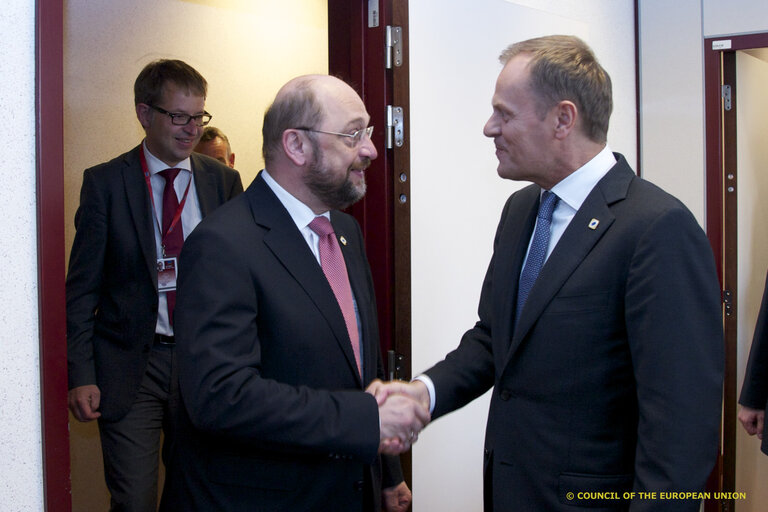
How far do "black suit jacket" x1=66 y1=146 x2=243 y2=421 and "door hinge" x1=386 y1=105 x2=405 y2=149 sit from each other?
34.1 inches

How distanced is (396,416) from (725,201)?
8.93ft

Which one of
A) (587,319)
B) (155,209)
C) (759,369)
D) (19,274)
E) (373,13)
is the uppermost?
(373,13)

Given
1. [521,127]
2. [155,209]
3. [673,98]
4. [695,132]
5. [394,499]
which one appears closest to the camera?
[521,127]

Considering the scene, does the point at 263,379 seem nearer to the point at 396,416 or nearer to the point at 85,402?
the point at 396,416

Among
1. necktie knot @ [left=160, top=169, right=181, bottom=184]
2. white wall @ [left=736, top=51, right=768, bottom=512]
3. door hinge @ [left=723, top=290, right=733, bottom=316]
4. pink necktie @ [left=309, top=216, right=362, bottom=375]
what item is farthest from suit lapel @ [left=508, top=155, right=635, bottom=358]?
white wall @ [left=736, top=51, right=768, bottom=512]

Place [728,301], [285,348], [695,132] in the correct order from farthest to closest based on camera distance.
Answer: [695,132]
[728,301]
[285,348]

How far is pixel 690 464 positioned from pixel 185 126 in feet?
6.72

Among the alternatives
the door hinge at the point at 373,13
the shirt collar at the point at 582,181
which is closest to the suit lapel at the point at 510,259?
the shirt collar at the point at 582,181

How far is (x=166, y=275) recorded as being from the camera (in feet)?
8.47

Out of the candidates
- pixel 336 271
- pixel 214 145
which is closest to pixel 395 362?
pixel 336 271

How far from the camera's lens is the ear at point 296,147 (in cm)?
178

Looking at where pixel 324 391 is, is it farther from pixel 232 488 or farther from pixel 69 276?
pixel 69 276

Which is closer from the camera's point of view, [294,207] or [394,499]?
[294,207]

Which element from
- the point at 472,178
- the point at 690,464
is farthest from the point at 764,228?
the point at 690,464
